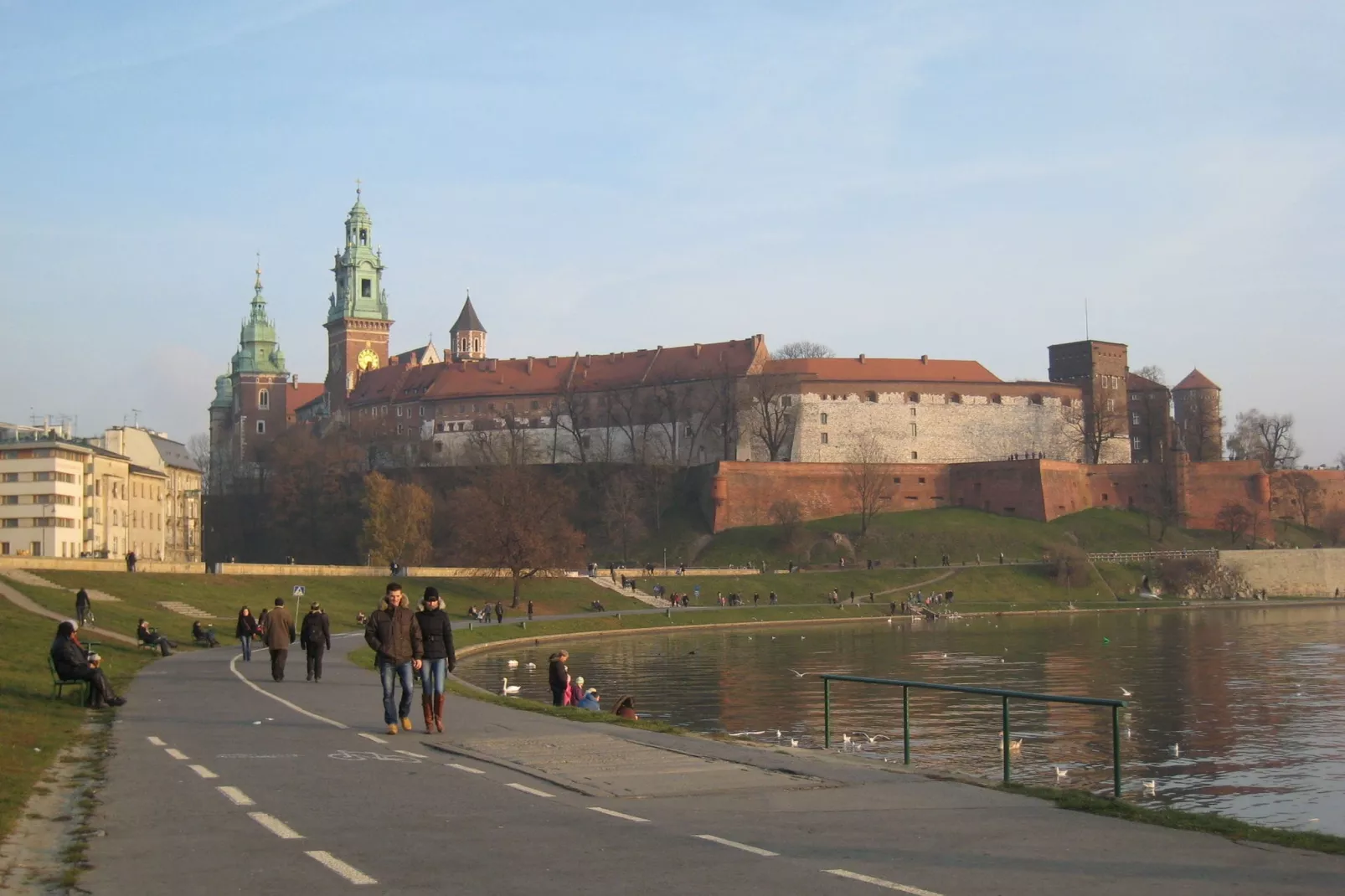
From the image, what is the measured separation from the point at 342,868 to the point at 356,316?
487 feet

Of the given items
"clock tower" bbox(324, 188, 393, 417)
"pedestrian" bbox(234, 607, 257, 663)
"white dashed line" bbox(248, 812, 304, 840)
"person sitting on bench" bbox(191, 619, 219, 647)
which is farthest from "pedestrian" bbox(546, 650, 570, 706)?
"clock tower" bbox(324, 188, 393, 417)

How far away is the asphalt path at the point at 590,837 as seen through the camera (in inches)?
335

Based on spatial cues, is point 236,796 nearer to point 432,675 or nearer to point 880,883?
point 432,675

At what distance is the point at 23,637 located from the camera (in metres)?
30.0

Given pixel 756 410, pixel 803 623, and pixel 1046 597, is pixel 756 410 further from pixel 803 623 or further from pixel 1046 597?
pixel 803 623

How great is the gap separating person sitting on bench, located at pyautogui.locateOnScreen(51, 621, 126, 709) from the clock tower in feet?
436

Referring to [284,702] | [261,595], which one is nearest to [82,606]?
[284,702]

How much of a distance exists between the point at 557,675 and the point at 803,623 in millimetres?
46571

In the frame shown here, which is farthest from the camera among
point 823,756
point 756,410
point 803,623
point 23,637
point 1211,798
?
point 756,410

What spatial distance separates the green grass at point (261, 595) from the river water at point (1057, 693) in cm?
963

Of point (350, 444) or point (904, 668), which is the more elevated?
point (350, 444)

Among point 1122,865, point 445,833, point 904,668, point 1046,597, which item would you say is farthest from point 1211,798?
point 1046,597

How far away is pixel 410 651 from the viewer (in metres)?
16.7

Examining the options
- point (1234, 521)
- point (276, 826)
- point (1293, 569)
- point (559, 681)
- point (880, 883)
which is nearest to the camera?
point (880, 883)
